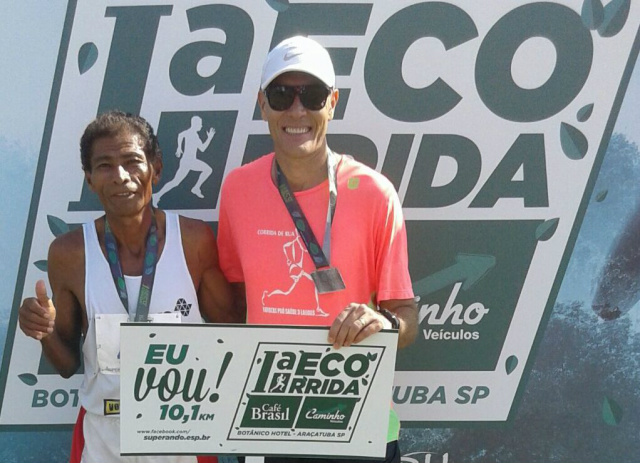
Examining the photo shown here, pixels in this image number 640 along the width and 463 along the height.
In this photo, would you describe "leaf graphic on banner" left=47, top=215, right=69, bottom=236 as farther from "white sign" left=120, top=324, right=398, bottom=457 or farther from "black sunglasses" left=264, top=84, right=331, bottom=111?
"black sunglasses" left=264, top=84, right=331, bottom=111

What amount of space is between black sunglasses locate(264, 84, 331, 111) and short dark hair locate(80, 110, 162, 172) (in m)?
0.52

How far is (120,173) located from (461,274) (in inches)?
62.9

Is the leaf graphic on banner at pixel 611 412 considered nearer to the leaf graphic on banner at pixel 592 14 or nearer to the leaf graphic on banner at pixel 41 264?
the leaf graphic on banner at pixel 592 14

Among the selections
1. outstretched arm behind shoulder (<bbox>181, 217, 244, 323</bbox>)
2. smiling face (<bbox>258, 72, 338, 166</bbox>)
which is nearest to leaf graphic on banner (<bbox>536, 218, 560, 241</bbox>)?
smiling face (<bbox>258, 72, 338, 166</bbox>)

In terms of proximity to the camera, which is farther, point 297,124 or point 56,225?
point 56,225

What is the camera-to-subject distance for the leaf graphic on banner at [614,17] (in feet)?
10.6

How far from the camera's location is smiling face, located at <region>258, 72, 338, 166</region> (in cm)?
248

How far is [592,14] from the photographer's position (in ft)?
10.6

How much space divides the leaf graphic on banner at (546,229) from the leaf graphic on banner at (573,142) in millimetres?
301

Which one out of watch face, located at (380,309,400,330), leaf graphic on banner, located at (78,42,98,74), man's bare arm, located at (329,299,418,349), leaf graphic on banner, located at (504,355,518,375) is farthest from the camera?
leaf graphic on banner, located at (504,355,518,375)

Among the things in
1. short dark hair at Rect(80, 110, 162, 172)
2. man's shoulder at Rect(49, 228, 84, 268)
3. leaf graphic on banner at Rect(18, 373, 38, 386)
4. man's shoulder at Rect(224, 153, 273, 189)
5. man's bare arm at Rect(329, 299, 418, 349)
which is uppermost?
short dark hair at Rect(80, 110, 162, 172)

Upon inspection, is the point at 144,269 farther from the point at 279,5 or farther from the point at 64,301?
the point at 279,5

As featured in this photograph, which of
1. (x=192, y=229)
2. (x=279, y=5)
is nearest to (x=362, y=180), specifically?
(x=192, y=229)

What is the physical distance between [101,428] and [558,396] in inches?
81.2
